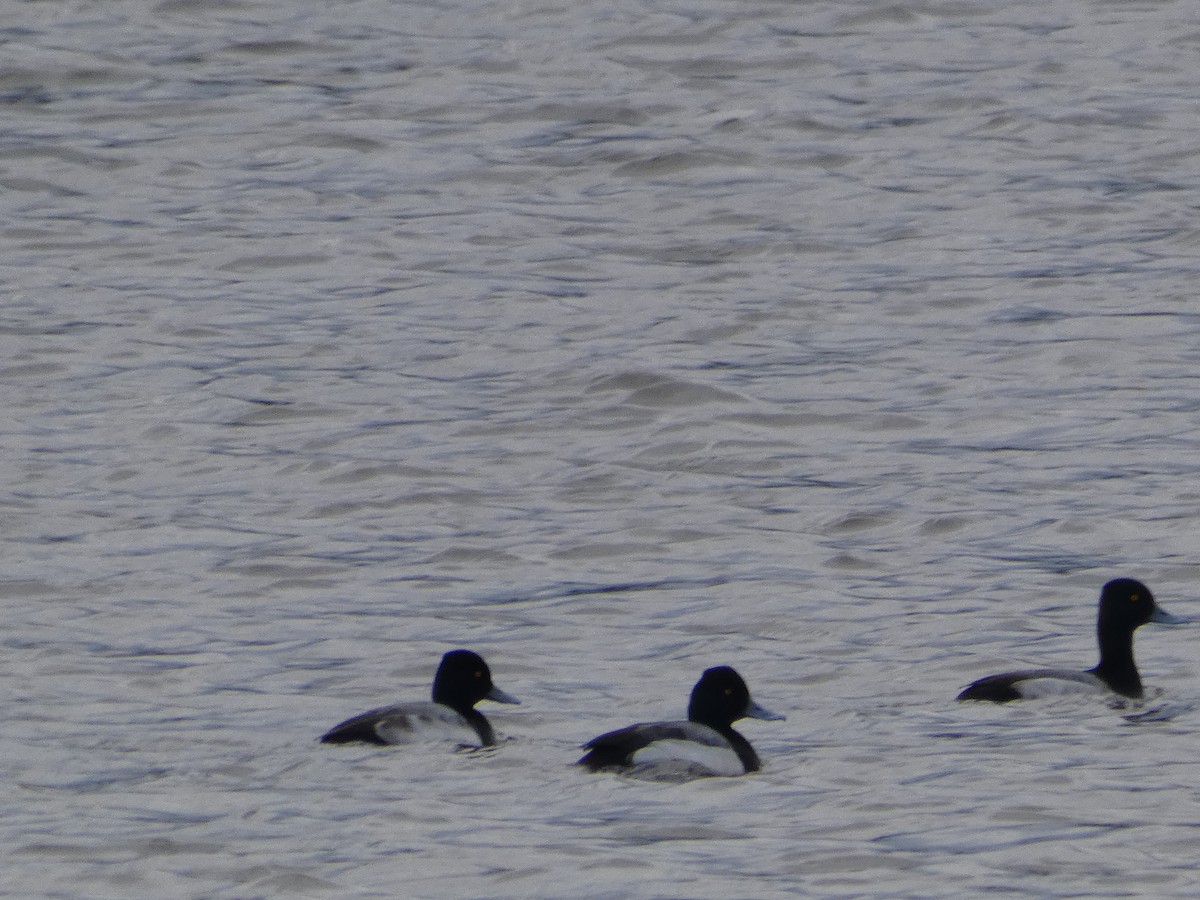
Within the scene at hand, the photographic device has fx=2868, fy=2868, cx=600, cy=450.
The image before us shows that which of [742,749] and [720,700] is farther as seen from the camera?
[720,700]

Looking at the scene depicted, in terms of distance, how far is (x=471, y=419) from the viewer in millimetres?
19844

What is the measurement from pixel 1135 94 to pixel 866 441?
10720 millimetres

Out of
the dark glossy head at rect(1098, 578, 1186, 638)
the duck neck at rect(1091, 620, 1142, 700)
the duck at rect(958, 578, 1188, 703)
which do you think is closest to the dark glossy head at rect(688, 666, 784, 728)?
the duck at rect(958, 578, 1188, 703)

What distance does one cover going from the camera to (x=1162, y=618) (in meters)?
14.5

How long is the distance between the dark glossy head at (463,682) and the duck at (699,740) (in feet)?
2.39

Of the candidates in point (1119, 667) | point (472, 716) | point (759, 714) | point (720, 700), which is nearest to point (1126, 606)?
point (1119, 667)

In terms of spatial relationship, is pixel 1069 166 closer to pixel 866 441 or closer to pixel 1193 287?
pixel 1193 287

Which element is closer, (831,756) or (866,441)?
(831,756)

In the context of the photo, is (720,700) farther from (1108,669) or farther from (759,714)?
(1108,669)

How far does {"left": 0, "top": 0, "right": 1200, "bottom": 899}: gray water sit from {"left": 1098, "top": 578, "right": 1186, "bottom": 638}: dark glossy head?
448mm

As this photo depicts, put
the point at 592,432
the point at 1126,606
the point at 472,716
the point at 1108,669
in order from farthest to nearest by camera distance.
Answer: the point at 592,432, the point at 1126,606, the point at 1108,669, the point at 472,716

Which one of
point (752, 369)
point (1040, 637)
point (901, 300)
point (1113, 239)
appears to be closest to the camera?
point (1040, 637)

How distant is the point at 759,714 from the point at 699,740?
32.9 inches

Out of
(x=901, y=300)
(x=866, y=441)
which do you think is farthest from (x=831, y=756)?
(x=901, y=300)
